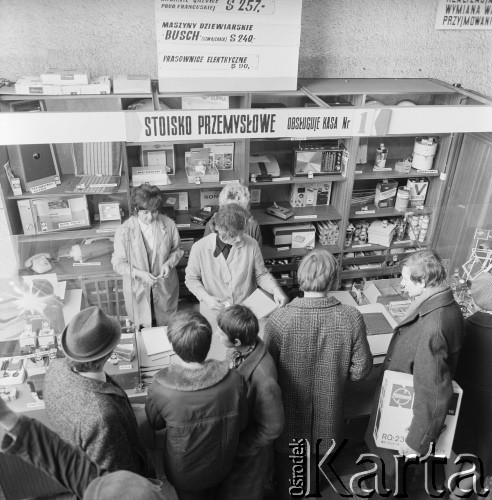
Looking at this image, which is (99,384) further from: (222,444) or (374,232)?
(374,232)

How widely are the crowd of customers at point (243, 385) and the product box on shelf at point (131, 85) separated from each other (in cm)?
138

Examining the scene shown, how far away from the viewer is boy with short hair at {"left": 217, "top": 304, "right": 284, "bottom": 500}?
2199mm

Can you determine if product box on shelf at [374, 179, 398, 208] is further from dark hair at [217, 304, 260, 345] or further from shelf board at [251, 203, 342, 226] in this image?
dark hair at [217, 304, 260, 345]

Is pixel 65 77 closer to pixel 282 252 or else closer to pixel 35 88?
pixel 35 88

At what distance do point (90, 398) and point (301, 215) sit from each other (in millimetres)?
3171

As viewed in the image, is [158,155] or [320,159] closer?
[158,155]

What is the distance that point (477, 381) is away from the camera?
2.75 metres

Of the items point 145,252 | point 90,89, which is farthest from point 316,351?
point 90,89

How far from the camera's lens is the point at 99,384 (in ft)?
6.41

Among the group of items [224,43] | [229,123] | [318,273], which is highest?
[224,43]

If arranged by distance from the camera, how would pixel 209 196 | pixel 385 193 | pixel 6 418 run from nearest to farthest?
pixel 6 418, pixel 209 196, pixel 385 193

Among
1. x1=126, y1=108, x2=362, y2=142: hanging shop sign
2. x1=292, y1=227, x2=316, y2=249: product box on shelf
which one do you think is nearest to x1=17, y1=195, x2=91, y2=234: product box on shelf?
x1=292, y1=227, x2=316, y2=249: product box on shelf

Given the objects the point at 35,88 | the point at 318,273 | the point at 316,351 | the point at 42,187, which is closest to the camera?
the point at 318,273

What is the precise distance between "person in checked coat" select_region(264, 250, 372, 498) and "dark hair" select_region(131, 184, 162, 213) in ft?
4.71
